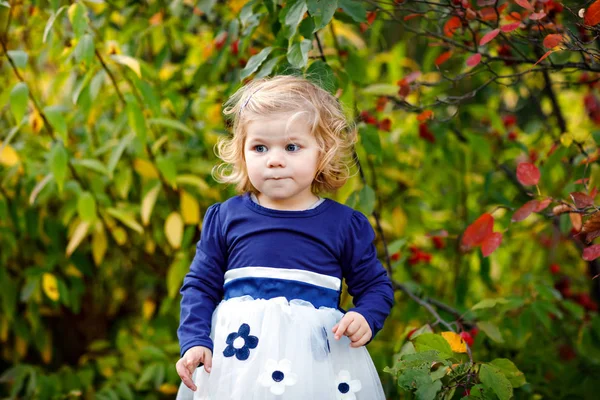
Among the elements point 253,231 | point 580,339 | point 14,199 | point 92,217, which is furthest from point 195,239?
point 580,339

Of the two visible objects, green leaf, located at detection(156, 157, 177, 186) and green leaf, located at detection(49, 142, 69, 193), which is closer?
green leaf, located at detection(49, 142, 69, 193)

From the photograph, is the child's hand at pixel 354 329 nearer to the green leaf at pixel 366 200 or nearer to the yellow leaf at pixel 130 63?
the green leaf at pixel 366 200

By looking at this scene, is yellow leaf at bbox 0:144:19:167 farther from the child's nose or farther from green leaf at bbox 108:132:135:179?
the child's nose

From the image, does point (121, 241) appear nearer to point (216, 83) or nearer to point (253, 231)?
point (216, 83)

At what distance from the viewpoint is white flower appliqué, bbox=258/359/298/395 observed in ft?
4.80

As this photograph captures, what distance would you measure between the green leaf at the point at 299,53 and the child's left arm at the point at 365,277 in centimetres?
42

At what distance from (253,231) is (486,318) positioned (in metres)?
1.09

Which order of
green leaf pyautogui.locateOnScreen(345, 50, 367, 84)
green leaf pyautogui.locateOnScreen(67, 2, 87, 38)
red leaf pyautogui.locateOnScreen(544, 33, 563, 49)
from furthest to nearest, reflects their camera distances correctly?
green leaf pyautogui.locateOnScreen(345, 50, 367, 84), green leaf pyautogui.locateOnScreen(67, 2, 87, 38), red leaf pyautogui.locateOnScreen(544, 33, 563, 49)

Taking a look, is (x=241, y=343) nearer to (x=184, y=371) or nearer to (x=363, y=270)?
(x=184, y=371)

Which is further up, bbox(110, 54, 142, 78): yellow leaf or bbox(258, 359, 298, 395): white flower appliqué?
bbox(110, 54, 142, 78): yellow leaf

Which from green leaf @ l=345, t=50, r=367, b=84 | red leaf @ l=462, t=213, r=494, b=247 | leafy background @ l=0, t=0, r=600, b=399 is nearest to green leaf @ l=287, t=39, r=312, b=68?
leafy background @ l=0, t=0, r=600, b=399

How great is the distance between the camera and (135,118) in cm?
220

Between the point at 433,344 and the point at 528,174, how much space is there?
550mm

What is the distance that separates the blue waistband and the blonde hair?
9.8 inches
